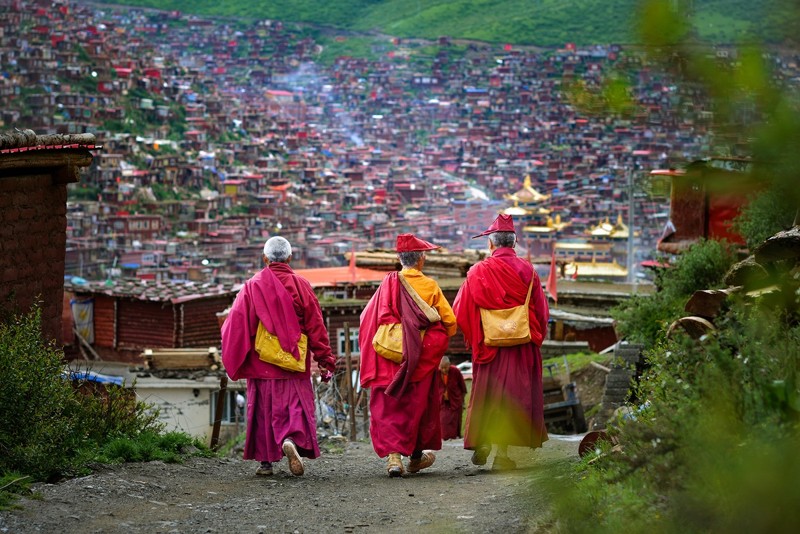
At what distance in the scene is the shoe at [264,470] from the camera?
23.9 ft

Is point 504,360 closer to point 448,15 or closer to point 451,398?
point 451,398

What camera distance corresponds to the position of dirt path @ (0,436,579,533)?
5328mm

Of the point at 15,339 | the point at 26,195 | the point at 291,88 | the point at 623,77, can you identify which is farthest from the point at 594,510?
the point at 291,88

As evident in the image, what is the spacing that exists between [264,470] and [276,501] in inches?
42.1

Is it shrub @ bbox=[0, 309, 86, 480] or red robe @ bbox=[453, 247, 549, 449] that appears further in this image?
red robe @ bbox=[453, 247, 549, 449]

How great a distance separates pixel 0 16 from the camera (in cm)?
8375

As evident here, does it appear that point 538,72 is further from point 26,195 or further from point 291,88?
point 26,195

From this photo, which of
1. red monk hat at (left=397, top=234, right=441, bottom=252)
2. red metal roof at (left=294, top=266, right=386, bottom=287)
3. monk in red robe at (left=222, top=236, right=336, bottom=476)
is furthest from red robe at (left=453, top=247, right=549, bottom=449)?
red metal roof at (left=294, top=266, right=386, bottom=287)

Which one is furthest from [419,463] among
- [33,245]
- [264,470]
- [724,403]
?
[724,403]

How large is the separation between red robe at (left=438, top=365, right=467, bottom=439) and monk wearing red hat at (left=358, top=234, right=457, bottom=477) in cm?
201

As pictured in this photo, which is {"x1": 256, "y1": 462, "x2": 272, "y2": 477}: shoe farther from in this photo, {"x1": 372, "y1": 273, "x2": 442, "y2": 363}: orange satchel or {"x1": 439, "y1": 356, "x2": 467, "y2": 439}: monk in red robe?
{"x1": 439, "y1": 356, "x2": 467, "y2": 439}: monk in red robe

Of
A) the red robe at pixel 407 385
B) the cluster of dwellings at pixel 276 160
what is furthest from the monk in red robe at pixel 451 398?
the cluster of dwellings at pixel 276 160

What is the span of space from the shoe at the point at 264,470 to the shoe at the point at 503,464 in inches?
51.0

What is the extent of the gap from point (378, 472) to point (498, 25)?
9114 centimetres
